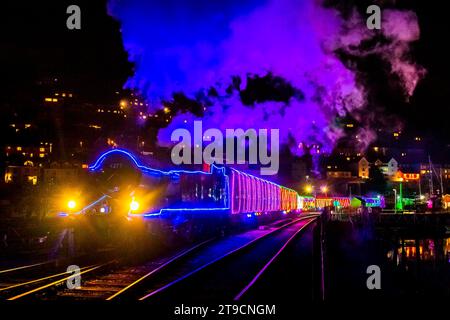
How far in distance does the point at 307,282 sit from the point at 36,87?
135516 millimetres

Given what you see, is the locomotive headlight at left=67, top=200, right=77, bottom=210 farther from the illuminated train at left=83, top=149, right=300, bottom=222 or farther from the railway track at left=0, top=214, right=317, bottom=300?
the railway track at left=0, top=214, right=317, bottom=300

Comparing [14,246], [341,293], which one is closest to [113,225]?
[14,246]

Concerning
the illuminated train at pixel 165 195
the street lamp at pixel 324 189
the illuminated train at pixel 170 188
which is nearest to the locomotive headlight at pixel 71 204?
the illuminated train at pixel 165 195

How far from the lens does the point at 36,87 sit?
131m

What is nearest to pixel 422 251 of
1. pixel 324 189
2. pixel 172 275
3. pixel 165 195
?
pixel 165 195

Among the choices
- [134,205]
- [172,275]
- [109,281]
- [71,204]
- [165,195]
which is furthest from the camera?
[165,195]

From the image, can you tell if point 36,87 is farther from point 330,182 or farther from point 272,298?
point 272,298

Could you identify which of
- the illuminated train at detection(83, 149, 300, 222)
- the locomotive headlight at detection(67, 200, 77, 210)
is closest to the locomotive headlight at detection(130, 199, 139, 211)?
the illuminated train at detection(83, 149, 300, 222)

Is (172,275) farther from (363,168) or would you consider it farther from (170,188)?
(363,168)

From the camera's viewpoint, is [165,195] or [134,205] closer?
[134,205]

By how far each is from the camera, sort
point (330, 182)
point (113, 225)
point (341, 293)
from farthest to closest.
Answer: point (330, 182) < point (113, 225) < point (341, 293)

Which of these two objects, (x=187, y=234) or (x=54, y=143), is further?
(x=54, y=143)

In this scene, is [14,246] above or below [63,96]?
below
